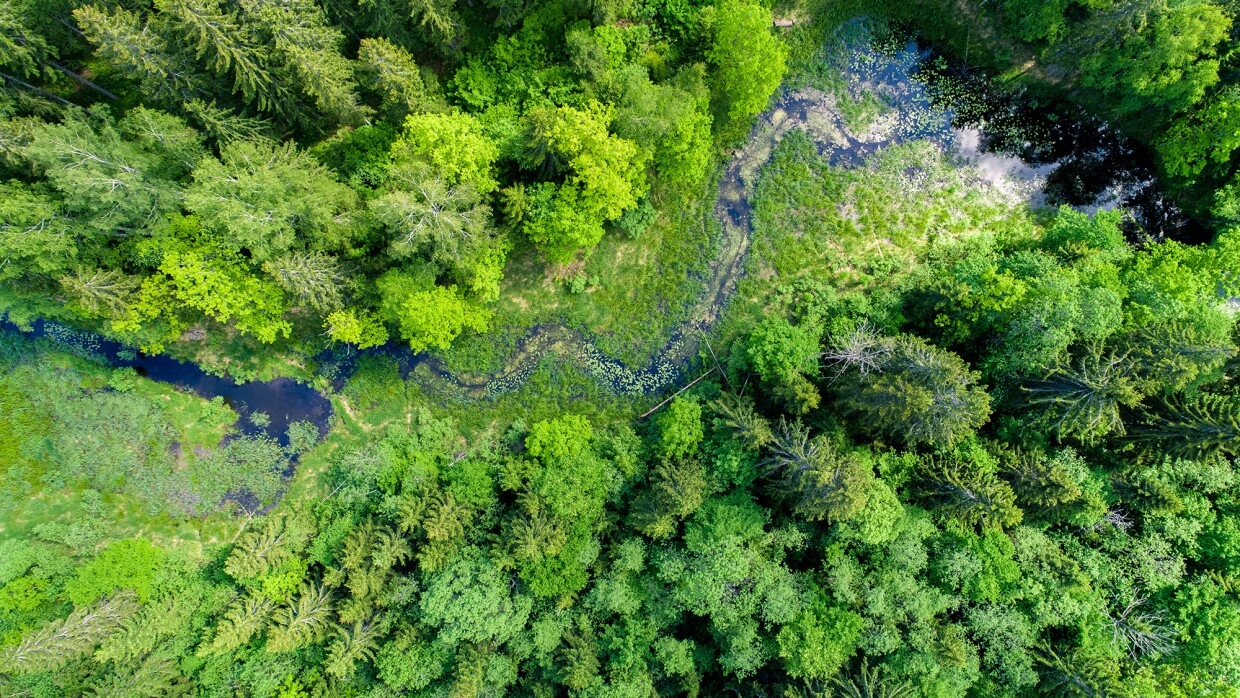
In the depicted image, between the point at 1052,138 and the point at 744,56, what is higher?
the point at 1052,138

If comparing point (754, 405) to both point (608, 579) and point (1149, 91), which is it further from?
point (1149, 91)

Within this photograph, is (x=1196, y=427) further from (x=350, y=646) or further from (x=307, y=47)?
(x=307, y=47)

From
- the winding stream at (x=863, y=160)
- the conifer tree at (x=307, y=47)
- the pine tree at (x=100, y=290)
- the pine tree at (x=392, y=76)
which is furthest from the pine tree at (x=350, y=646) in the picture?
the pine tree at (x=392, y=76)

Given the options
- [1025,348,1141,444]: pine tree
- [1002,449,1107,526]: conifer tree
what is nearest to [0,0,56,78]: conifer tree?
[1025,348,1141,444]: pine tree

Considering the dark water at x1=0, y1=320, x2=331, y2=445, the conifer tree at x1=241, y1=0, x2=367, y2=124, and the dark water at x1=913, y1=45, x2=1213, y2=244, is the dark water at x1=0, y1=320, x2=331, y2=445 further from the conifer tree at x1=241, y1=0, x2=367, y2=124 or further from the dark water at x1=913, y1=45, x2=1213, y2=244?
the dark water at x1=913, y1=45, x2=1213, y2=244

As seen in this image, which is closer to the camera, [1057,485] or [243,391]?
Answer: [1057,485]

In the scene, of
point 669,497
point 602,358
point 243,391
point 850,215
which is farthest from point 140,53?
point 850,215

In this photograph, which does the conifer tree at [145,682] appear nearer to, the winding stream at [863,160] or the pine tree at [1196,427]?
the winding stream at [863,160]

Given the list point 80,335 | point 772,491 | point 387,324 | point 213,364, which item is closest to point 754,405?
point 772,491
